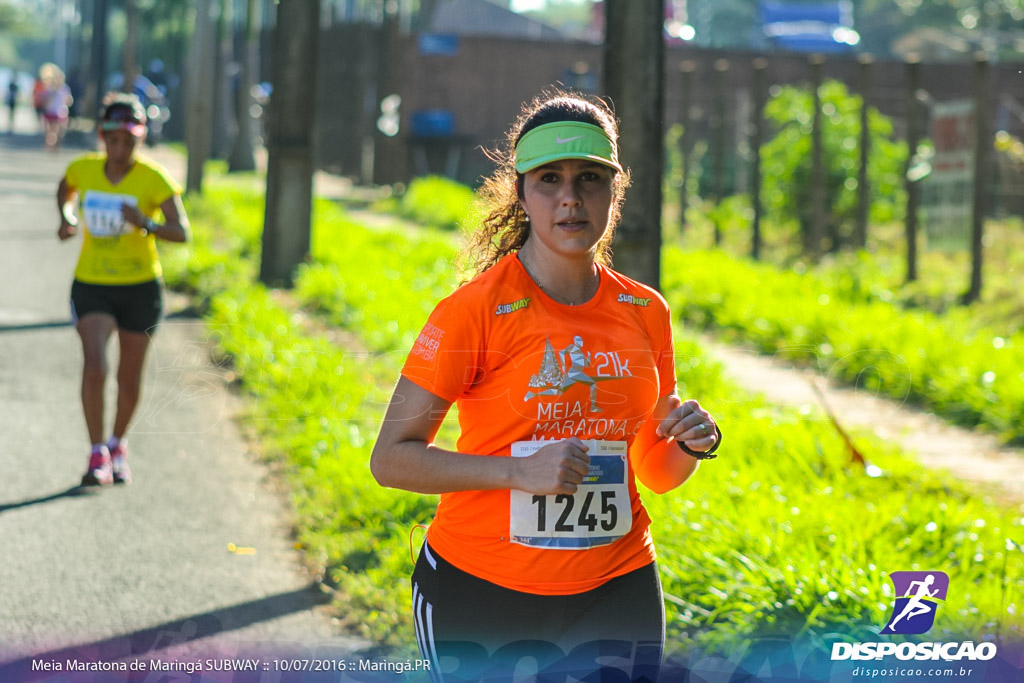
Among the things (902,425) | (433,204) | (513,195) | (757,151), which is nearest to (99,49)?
(433,204)

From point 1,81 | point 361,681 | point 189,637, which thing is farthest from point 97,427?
point 1,81

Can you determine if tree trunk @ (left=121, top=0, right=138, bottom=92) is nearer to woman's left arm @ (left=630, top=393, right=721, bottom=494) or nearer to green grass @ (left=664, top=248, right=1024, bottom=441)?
green grass @ (left=664, top=248, right=1024, bottom=441)

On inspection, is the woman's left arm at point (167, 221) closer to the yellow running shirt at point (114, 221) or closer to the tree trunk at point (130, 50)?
the yellow running shirt at point (114, 221)

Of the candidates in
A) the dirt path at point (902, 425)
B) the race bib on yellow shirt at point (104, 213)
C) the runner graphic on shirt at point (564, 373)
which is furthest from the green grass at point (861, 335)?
the runner graphic on shirt at point (564, 373)

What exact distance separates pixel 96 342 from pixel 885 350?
17.7 ft

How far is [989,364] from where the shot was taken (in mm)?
8586

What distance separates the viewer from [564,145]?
2.94 meters

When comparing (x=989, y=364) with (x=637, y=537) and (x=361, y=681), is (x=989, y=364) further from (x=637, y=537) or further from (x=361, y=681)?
(x=637, y=537)

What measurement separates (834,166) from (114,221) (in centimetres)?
1060

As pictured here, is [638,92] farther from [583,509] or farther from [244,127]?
[244,127]

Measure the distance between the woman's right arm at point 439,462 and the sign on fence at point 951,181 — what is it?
9737mm

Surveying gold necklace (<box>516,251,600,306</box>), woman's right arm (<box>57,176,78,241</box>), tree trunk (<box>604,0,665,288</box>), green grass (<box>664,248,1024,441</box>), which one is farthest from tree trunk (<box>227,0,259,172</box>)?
gold necklace (<box>516,251,600,306</box>)

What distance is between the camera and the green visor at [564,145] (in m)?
2.94

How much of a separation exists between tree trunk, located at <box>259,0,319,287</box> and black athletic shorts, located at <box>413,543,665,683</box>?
11.0 m
